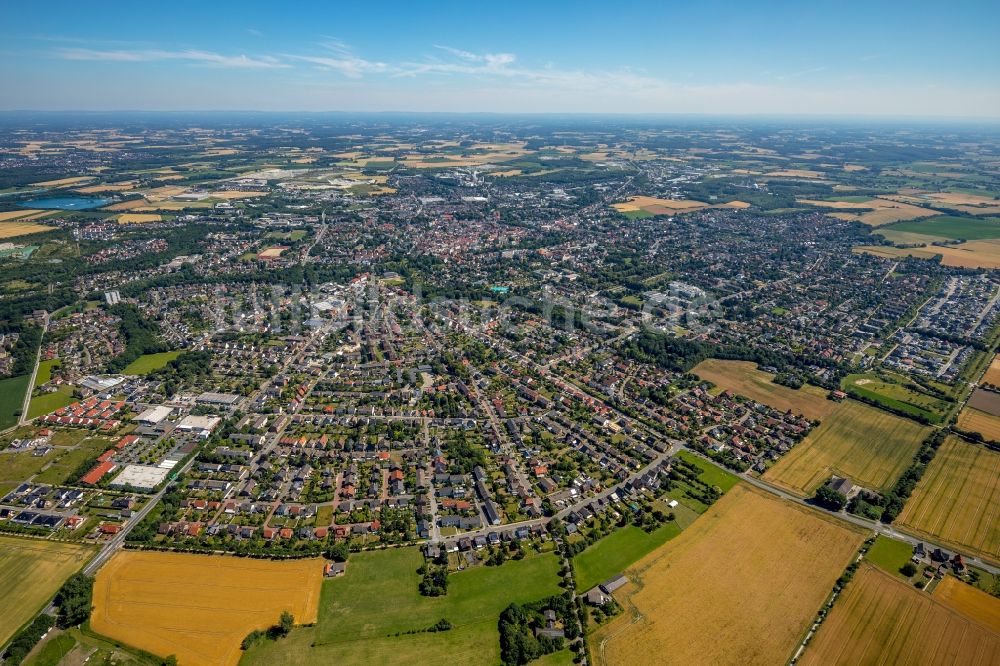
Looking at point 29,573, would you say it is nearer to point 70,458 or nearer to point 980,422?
point 70,458

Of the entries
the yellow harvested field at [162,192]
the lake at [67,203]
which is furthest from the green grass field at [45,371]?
the yellow harvested field at [162,192]

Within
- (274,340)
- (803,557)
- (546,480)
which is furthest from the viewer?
(274,340)

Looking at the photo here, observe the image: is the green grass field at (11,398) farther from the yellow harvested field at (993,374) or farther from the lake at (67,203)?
the lake at (67,203)

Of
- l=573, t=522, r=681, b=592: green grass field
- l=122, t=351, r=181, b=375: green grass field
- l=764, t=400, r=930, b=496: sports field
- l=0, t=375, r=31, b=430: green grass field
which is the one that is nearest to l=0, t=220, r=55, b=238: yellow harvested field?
l=0, t=375, r=31, b=430: green grass field

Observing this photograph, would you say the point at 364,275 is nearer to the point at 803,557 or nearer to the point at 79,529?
the point at 79,529

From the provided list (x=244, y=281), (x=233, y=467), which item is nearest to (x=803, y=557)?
(x=233, y=467)

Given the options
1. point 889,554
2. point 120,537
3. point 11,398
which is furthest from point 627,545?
point 11,398

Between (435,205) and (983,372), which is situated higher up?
(435,205)

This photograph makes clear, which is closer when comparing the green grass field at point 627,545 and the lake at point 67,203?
the green grass field at point 627,545
